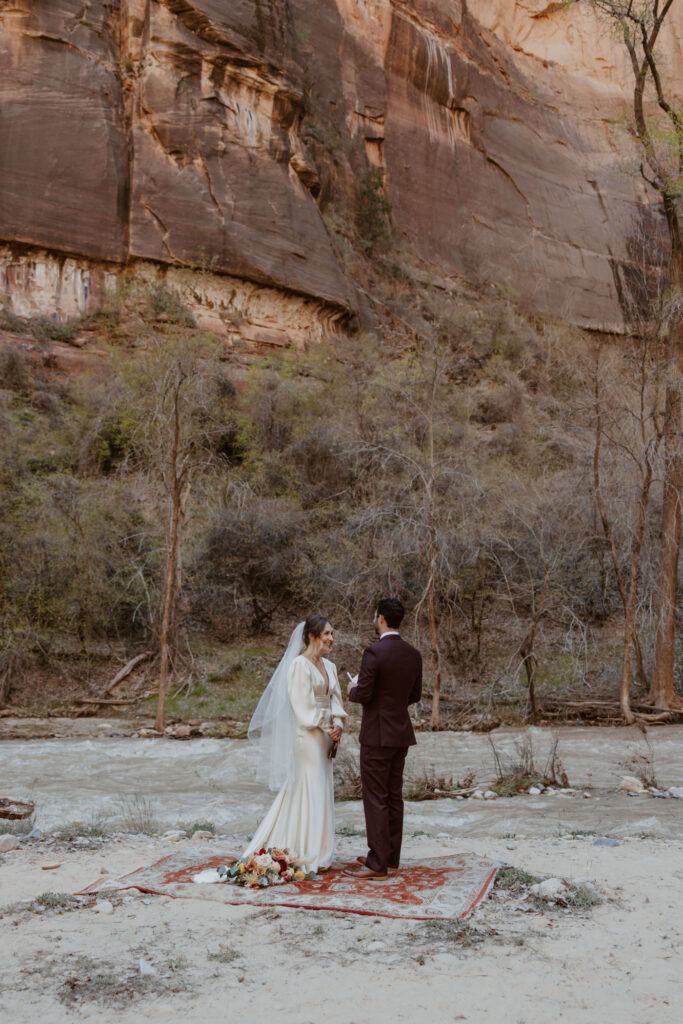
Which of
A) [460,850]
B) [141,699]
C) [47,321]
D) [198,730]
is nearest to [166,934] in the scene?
[460,850]

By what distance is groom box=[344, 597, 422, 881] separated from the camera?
5.35 m

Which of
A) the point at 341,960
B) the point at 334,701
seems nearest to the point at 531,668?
the point at 334,701

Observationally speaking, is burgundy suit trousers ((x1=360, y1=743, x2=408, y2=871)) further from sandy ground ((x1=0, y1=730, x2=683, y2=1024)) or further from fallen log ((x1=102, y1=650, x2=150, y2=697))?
fallen log ((x1=102, y1=650, x2=150, y2=697))

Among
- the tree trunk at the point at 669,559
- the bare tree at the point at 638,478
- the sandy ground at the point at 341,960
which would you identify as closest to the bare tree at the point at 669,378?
the tree trunk at the point at 669,559

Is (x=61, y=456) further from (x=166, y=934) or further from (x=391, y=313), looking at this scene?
(x=166, y=934)

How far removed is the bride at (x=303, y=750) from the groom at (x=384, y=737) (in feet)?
0.88

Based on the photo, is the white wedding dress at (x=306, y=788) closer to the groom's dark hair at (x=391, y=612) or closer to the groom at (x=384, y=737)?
the groom at (x=384, y=737)

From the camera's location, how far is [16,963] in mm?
3855

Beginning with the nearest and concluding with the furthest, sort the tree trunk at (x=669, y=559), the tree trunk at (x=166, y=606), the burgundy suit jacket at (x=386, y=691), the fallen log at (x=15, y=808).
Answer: the burgundy suit jacket at (x=386, y=691)
the fallen log at (x=15, y=808)
the tree trunk at (x=166, y=606)
the tree trunk at (x=669, y=559)

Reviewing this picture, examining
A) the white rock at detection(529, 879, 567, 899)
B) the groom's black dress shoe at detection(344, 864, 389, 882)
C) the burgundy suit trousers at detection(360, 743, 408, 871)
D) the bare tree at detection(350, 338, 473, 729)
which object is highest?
the bare tree at detection(350, 338, 473, 729)

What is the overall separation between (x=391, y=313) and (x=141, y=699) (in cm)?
2008

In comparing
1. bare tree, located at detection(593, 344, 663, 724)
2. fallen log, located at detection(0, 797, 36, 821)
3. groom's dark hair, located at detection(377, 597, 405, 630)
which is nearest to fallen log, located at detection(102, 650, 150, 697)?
fallen log, located at detection(0, 797, 36, 821)

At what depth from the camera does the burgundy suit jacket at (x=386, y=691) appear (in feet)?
17.7

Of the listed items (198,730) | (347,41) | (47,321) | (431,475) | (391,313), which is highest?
(347,41)
